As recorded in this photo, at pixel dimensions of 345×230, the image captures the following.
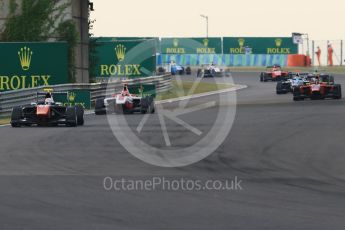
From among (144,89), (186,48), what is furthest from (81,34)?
(186,48)

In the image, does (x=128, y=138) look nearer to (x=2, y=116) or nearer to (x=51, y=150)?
(x=51, y=150)

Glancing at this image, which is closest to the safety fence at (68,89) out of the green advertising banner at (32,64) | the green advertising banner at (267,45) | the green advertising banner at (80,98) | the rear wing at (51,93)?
the green advertising banner at (80,98)

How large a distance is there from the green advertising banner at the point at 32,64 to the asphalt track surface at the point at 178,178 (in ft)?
44.7

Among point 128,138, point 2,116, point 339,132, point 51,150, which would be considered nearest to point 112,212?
point 51,150

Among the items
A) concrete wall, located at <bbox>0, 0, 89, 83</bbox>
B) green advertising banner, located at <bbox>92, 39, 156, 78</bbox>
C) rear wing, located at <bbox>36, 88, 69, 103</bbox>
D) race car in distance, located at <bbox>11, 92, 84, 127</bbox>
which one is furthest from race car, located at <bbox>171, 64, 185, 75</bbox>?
race car in distance, located at <bbox>11, 92, 84, 127</bbox>

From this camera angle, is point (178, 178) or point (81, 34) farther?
point (81, 34)

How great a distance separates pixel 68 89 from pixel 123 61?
19418 mm

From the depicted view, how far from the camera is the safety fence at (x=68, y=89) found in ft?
104

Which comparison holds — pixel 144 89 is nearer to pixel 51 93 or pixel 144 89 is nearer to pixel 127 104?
pixel 127 104

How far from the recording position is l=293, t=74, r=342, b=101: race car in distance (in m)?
39.8

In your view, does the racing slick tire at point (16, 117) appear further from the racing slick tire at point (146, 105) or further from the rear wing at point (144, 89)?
the rear wing at point (144, 89)

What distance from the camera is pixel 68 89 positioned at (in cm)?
3684

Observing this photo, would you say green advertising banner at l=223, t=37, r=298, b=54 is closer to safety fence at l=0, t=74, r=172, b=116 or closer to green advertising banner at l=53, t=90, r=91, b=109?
safety fence at l=0, t=74, r=172, b=116

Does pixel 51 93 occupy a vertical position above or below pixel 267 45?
below
